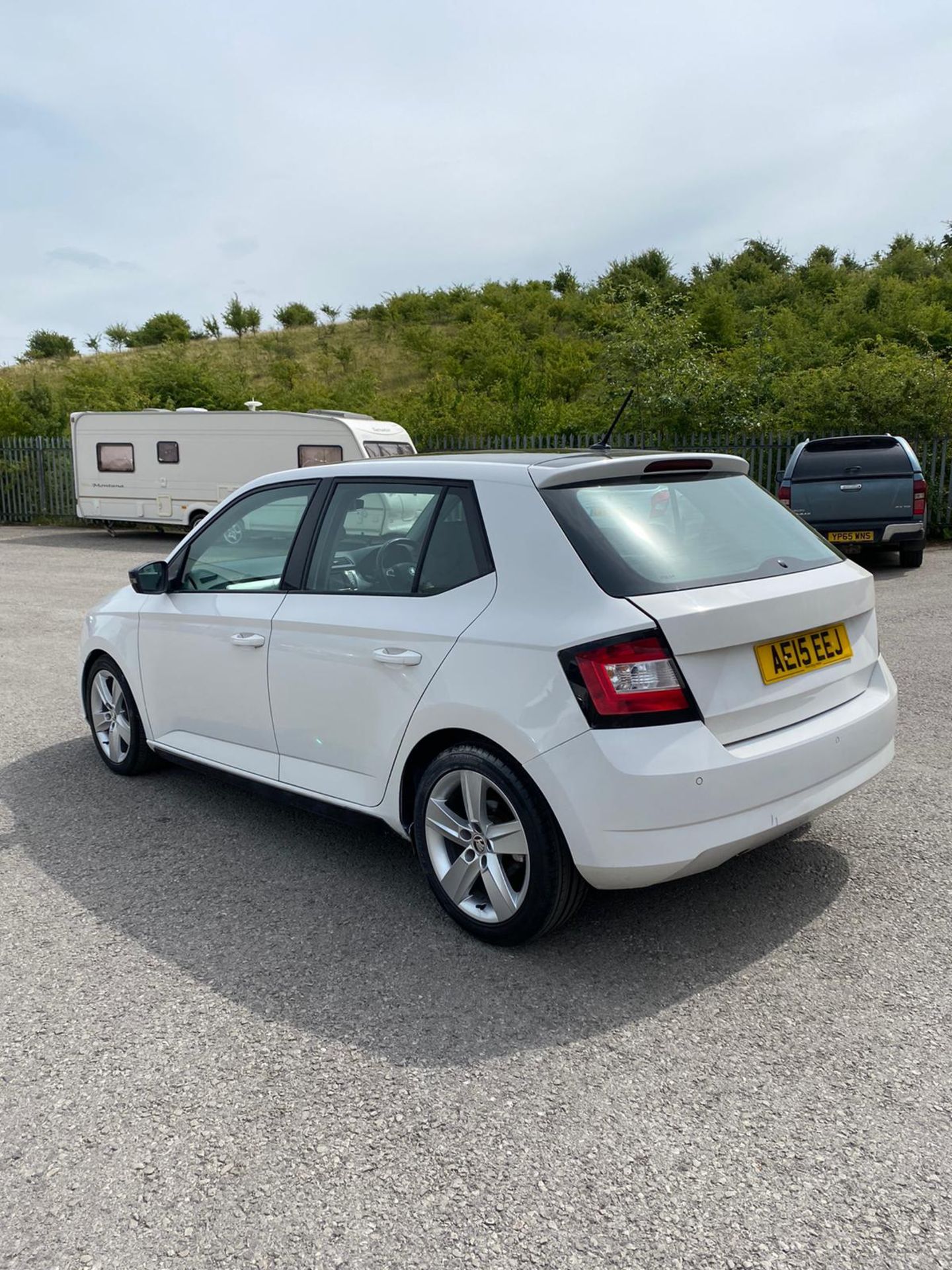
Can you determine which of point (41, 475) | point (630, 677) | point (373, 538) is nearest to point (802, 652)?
point (630, 677)

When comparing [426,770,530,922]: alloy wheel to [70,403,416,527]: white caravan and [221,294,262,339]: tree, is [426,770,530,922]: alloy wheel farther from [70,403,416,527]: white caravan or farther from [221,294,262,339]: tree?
[221,294,262,339]: tree

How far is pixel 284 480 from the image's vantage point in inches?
174

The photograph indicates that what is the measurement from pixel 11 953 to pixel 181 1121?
1.24 m

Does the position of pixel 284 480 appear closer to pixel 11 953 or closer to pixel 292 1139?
pixel 11 953

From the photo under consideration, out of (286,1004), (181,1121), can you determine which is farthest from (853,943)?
(181,1121)

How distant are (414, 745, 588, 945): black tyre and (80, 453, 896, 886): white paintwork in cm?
9

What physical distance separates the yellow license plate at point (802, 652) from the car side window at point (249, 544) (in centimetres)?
203

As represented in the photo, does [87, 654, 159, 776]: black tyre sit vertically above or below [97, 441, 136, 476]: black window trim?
below

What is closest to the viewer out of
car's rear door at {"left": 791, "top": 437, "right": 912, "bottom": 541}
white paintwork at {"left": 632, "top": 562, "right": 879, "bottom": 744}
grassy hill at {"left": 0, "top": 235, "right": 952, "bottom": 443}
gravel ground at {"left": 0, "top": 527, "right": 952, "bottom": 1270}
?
gravel ground at {"left": 0, "top": 527, "right": 952, "bottom": 1270}

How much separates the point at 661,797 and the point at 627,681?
1.14ft

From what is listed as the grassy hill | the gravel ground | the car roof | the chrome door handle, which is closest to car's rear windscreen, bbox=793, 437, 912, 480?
the grassy hill

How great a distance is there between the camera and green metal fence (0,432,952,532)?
1742 cm

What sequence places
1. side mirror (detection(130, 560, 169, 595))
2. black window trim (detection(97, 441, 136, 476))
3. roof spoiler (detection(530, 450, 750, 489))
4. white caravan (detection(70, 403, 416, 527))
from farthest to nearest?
black window trim (detection(97, 441, 136, 476)), white caravan (detection(70, 403, 416, 527)), side mirror (detection(130, 560, 169, 595)), roof spoiler (detection(530, 450, 750, 489))

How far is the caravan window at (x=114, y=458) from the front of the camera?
2073 cm
